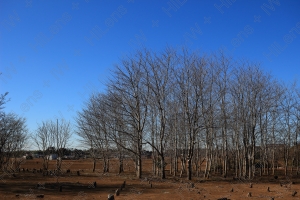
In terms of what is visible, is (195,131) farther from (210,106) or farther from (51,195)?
(51,195)

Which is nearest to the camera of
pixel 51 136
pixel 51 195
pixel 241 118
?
pixel 51 195

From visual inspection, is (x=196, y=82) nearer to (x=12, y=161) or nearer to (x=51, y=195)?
(x=51, y=195)

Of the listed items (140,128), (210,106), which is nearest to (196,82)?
(210,106)

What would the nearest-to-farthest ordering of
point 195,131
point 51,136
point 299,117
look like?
1. point 195,131
2. point 299,117
3. point 51,136

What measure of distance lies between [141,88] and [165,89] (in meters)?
1.98

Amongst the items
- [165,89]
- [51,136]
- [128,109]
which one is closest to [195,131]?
[165,89]

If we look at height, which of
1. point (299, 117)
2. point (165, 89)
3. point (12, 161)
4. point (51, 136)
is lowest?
point (12, 161)

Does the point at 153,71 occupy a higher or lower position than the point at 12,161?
higher

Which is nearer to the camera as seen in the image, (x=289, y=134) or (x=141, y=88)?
(x=141, y=88)

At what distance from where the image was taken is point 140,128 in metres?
24.5

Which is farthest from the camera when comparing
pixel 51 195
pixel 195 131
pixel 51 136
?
pixel 51 136

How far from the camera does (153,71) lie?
24328 mm

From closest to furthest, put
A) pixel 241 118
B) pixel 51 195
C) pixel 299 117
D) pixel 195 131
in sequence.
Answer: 1. pixel 51 195
2. pixel 195 131
3. pixel 241 118
4. pixel 299 117

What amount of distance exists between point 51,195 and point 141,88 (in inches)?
476
